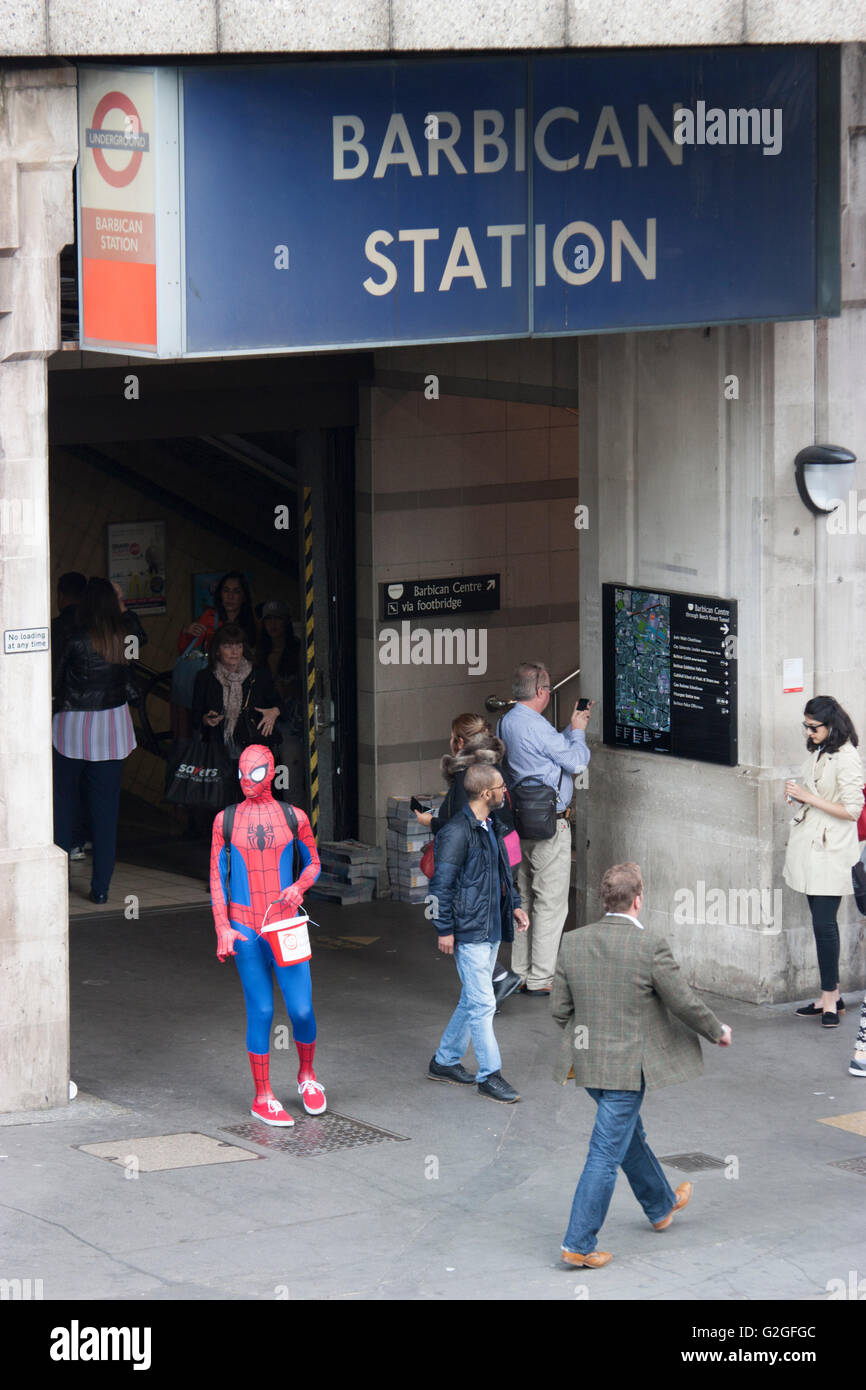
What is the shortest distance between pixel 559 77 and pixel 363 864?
20.1 ft

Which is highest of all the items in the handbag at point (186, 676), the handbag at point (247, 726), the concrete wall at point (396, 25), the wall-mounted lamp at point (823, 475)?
the concrete wall at point (396, 25)

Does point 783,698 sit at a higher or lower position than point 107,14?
lower

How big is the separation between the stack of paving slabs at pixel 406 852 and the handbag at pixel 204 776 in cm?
115

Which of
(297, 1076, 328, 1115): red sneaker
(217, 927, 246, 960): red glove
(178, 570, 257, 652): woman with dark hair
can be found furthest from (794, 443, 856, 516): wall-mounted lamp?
(178, 570, 257, 652): woman with dark hair

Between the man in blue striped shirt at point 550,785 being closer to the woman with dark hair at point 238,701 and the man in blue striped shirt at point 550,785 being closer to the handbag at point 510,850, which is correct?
the handbag at point 510,850

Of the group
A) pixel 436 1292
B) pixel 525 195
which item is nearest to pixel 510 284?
pixel 525 195

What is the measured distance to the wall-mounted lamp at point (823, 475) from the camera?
1217 centimetres

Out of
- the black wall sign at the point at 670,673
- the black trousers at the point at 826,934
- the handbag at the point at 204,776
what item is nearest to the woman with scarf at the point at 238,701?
the handbag at the point at 204,776

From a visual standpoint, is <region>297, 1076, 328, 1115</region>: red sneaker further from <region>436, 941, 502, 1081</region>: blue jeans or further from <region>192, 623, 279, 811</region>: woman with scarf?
<region>192, 623, 279, 811</region>: woman with scarf

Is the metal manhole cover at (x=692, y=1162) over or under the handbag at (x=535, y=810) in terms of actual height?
under

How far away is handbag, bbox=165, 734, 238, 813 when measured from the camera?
15.3m

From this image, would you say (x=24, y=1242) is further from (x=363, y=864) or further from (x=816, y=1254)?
(x=363, y=864)

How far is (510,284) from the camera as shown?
10.9 m

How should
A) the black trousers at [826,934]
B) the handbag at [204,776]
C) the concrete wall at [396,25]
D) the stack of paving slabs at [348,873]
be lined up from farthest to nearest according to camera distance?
the handbag at [204,776] < the stack of paving slabs at [348,873] < the black trousers at [826,934] < the concrete wall at [396,25]
